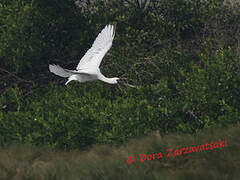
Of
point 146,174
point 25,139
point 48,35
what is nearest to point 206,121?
point 146,174

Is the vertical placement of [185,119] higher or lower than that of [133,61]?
lower

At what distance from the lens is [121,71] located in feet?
38.6

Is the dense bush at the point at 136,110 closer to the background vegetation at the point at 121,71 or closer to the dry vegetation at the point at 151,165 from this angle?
the background vegetation at the point at 121,71

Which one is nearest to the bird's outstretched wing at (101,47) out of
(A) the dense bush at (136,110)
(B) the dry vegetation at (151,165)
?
(A) the dense bush at (136,110)

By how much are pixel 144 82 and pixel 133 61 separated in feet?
1.99

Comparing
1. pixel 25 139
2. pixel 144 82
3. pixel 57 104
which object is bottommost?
pixel 25 139

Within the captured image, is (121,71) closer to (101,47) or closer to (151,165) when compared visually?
(101,47)

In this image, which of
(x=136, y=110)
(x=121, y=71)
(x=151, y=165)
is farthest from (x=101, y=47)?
(x=151, y=165)

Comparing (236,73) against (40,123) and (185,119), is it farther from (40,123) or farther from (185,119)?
(40,123)

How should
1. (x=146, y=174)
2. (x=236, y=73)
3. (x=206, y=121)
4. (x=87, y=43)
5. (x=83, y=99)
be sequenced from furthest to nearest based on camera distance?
(x=87, y=43), (x=83, y=99), (x=236, y=73), (x=206, y=121), (x=146, y=174)

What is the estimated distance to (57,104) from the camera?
37.2 ft

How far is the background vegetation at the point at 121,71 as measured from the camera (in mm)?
9859

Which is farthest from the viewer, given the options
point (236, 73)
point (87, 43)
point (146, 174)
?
point (87, 43)

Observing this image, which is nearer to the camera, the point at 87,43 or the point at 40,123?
the point at 40,123
